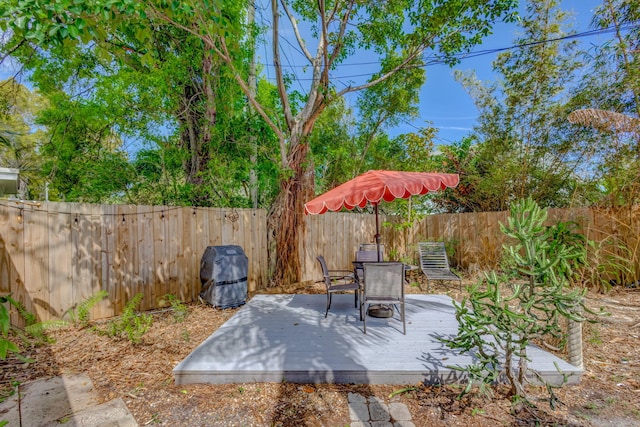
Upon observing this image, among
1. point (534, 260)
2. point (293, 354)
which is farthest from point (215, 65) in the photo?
point (534, 260)

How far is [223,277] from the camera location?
454 cm


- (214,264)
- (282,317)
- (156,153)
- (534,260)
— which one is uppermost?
(156,153)

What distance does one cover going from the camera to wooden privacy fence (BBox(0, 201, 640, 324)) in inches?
136

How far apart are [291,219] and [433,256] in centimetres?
344

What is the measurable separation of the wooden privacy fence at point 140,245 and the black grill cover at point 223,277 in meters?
0.52

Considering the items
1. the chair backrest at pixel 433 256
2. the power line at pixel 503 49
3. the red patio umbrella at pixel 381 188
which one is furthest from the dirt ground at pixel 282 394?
the power line at pixel 503 49

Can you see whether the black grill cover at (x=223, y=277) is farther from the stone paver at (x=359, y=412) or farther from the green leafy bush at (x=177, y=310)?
the stone paver at (x=359, y=412)

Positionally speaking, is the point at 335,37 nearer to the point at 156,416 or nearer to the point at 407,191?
the point at 407,191

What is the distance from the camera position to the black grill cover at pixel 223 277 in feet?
14.8

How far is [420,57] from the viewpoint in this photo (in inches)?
267

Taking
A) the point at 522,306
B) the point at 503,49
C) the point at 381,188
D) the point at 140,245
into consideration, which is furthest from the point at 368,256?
the point at 503,49

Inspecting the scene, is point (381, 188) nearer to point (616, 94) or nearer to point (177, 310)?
point (177, 310)

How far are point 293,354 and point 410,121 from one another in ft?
29.1

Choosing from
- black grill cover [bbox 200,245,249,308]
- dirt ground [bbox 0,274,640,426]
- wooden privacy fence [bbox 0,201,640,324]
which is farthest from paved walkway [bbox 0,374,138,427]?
black grill cover [bbox 200,245,249,308]
